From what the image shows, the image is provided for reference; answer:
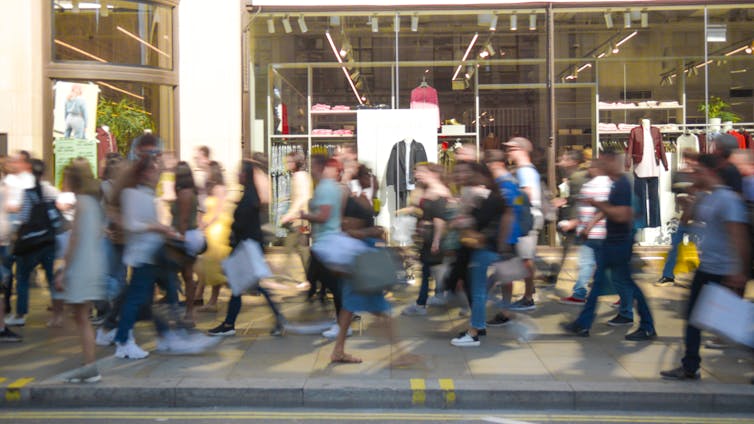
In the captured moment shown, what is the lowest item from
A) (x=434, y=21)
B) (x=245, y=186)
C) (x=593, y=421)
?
(x=593, y=421)

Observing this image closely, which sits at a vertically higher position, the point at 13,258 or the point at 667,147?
the point at 667,147

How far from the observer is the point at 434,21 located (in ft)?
47.4

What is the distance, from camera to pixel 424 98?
14852 mm

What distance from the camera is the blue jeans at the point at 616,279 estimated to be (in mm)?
8273

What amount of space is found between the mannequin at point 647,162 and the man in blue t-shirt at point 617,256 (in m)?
5.70

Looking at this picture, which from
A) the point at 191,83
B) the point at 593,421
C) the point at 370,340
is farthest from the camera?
the point at 191,83

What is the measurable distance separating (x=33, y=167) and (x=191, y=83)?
5537mm

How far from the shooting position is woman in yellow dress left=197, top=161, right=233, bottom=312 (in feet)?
31.7

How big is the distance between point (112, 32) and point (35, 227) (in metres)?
5.98

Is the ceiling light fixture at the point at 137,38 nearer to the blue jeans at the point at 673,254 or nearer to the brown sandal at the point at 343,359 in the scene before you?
the brown sandal at the point at 343,359

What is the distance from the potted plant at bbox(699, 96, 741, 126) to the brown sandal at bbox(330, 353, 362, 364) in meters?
9.27

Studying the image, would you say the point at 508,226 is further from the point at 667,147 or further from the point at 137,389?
the point at 667,147

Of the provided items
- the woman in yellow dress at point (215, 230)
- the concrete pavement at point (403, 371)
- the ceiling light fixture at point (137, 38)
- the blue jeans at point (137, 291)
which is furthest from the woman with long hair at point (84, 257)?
the ceiling light fixture at point (137, 38)

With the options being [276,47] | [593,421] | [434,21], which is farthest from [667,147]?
[593,421]
